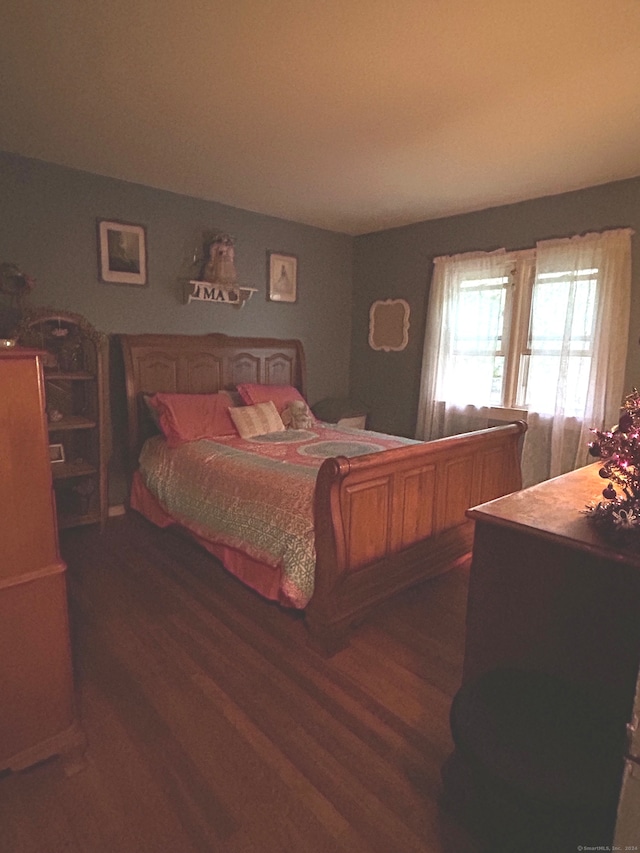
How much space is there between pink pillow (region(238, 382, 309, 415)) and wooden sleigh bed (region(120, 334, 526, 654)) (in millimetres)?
312

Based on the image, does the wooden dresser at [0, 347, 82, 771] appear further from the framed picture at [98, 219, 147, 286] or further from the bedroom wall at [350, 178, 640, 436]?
the bedroom wall at [350, 178, 640, 436]

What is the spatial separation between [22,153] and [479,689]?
3748 mm

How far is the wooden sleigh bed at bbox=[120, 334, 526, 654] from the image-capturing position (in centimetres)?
205

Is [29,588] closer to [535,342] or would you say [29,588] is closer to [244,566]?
[244,566]

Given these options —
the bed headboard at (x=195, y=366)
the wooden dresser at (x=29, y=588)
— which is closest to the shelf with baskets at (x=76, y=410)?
the bed headboard at (x=195, y=366)

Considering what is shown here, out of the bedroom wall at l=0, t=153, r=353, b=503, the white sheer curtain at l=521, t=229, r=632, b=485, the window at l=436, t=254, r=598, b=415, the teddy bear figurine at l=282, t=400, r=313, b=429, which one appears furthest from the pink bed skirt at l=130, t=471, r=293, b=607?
the window at l=436, t=254, r=598, b=415

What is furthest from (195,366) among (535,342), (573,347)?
(573,347)

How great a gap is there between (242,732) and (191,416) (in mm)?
2183

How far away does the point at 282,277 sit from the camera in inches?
172

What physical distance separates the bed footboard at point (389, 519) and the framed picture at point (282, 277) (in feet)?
8.03

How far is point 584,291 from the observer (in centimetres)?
336

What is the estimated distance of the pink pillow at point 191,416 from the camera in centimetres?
326

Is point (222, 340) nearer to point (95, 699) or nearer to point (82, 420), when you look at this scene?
point (82, 420)

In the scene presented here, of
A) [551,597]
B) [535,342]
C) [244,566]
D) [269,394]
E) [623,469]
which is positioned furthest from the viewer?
[269,394]
